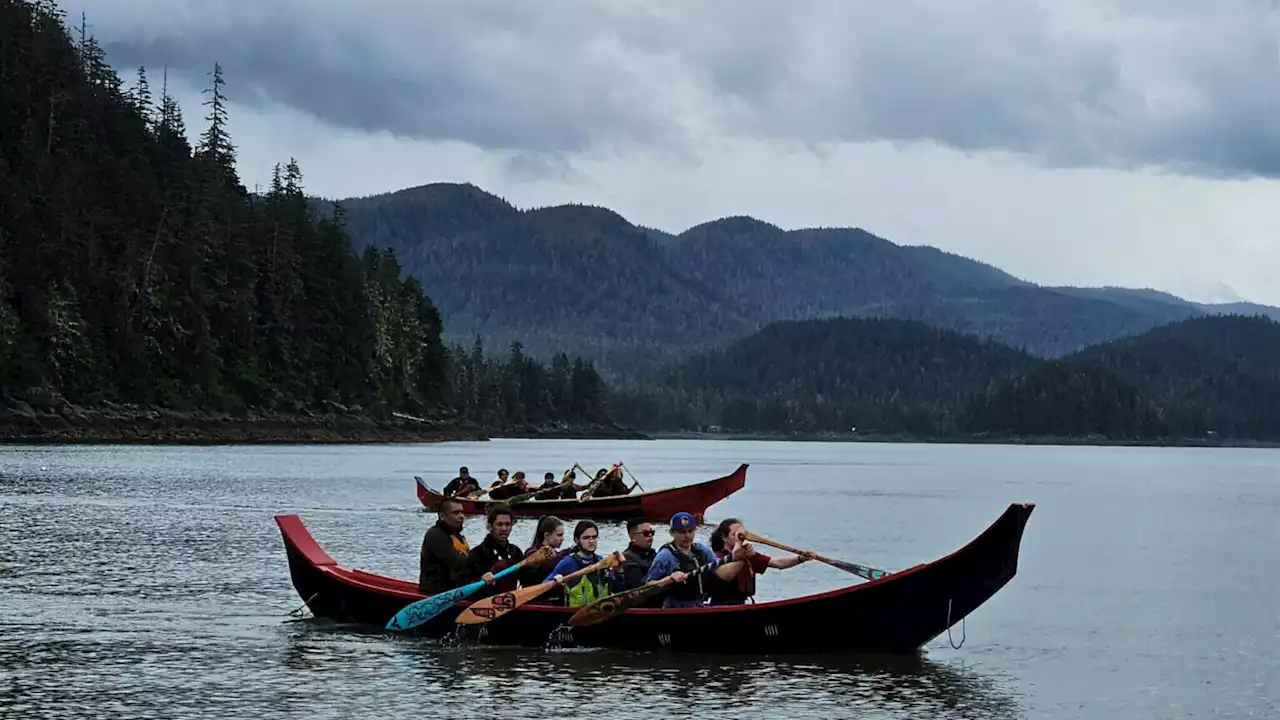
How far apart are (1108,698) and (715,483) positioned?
34712mm

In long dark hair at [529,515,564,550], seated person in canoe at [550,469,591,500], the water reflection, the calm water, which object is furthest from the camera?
seated person in canoe at [550,469,591,500]

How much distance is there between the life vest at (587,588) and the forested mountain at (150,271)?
301 feet

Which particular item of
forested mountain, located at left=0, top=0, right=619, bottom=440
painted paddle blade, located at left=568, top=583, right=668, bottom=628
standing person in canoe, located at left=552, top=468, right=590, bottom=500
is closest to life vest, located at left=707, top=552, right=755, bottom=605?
painted paddle blade, located at left=568, top=583, right=668, bottom=628

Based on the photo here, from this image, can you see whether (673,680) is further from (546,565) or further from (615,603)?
(546,565)

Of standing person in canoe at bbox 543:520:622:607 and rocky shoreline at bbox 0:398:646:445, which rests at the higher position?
rocky shoreline at bbox 0:398:646:445

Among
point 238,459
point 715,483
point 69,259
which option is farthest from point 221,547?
point 69,259

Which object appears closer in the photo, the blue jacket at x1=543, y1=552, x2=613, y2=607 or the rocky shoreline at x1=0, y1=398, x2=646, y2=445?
the blue jacket at x1=543, y1=552, x2=613, y2=607

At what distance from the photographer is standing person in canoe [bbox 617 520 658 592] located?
83.7ft

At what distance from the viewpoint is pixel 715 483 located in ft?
191

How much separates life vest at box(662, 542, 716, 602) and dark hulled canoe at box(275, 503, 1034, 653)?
69 cm

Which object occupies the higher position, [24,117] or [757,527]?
[24,117]

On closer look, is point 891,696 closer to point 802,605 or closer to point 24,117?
point 802,605

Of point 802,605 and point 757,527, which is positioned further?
point 757,527

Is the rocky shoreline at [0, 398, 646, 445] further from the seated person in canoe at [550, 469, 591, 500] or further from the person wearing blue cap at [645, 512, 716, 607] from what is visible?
the person wearing blue cap at [645, 512, 716, 607]
